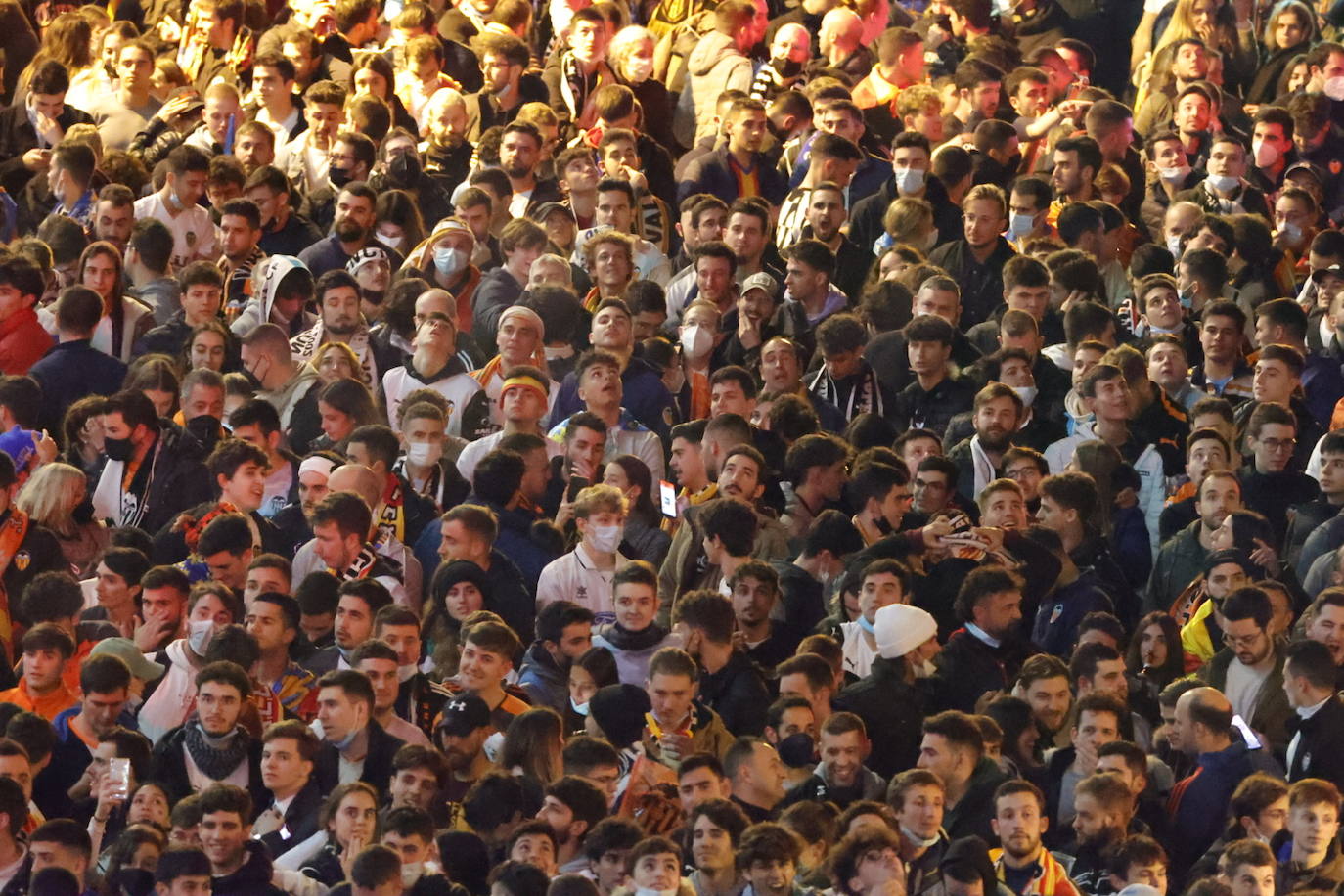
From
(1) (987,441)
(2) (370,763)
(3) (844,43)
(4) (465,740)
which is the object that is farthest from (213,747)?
(3) (844,43)

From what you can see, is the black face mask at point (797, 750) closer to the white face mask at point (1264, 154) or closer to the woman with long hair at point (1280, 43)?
the white face mask at point (1264, 154)

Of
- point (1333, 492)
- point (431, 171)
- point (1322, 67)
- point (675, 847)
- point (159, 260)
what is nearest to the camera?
point (675, 847)

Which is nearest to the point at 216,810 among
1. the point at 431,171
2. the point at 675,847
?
the point at 675,847

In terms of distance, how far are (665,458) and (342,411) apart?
4.87 feet

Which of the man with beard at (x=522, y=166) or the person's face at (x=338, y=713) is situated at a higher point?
the person's face at (x=338, y=713)

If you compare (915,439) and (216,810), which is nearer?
(216,810)

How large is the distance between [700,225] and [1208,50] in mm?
3908

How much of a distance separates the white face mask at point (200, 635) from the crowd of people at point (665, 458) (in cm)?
2

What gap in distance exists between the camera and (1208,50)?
18.2 metres

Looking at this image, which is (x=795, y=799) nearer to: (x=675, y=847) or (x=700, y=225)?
(x=675, y=847)

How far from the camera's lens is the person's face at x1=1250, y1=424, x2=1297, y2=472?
44.9 ft

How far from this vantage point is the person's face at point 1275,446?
13.7m

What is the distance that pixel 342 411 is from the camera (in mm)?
13953

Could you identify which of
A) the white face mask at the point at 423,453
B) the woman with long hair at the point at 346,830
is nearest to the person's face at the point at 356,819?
the woman with long hair at the point at 346,830
